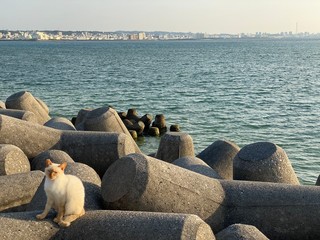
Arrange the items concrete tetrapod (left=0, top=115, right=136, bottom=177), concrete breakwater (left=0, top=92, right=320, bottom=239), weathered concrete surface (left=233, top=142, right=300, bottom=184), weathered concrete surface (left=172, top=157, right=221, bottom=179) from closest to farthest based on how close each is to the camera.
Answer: concrete breakwater (left=0, top=92, right=320, bottom=239) < weathered concrete surface (left=172, top=157, right=221, bottom=179) < weathered concrete surface (left=233, top=142, right=300, bottom=184) < concrete tetrapod (left=0, top=115, right=136, bottom=177)

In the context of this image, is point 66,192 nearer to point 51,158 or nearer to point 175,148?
point 51,158

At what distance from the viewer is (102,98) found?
1209 inches

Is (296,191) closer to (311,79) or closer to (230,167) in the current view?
(230,167)

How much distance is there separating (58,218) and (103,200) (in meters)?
0.88

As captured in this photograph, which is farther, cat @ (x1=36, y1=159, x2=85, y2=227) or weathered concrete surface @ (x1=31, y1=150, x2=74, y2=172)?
weathered concrete surface @ (x1=31, y1=150, x2=74, y2=172)

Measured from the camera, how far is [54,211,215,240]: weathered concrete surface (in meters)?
4.70

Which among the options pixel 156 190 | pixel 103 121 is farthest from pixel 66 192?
pixel 103 121

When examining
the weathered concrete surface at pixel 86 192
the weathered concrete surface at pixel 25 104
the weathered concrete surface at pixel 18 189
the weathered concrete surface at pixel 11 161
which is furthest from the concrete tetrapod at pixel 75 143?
the weathered concrete surface at pixel 25 104

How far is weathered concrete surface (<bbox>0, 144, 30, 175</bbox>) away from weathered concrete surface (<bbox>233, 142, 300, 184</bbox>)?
9.96ft

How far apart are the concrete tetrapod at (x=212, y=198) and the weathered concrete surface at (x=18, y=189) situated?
824mm

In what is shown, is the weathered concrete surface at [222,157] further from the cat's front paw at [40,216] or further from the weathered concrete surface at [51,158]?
the cat's front paw at [40,216]

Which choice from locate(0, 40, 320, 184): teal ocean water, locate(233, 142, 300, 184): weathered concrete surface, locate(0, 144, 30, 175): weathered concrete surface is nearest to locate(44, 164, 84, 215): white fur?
locate(0, 144, 30, 175): weathered concrete surface

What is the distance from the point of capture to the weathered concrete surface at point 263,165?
305 inches

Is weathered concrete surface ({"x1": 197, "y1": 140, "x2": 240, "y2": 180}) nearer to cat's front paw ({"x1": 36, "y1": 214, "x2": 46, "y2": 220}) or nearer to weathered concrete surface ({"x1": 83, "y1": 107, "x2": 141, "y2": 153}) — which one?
weathered concrete surface ({"x1": 83, "y1": 107, "x2": 141, "y2": 153})
